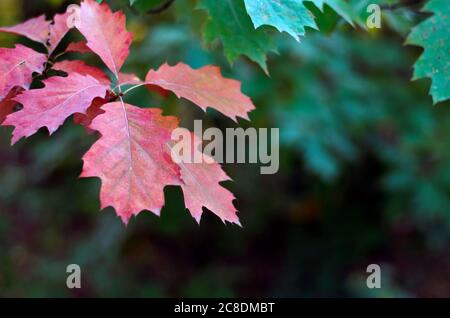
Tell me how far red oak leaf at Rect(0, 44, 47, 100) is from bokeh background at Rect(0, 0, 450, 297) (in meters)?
1.23

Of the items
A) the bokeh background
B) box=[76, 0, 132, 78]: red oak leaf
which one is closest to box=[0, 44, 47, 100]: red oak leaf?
box=[76, 0, 132, 78]: red oak leaf

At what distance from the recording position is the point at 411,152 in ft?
11.0

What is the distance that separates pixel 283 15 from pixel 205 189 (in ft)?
1.32

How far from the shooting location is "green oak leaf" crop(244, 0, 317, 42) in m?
1.14

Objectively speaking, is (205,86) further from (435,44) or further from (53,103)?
(435,44)

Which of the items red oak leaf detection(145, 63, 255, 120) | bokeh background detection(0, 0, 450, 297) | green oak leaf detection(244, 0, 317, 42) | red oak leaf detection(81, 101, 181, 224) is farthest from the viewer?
bokeh background detection(0, 0, 450, 297)

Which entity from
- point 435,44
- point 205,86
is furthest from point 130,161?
point 435,44

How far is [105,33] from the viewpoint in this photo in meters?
1.25

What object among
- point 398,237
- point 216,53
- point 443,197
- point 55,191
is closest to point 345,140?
point 443,197

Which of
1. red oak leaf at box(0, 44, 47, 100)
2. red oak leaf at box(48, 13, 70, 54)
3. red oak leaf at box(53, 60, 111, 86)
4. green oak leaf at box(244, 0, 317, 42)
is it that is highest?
red oak leaf at box(48, 13, 70, 54)

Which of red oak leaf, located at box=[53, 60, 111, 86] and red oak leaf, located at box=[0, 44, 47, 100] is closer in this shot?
red oak leaf, located at box=[0, 44, 47, 100]

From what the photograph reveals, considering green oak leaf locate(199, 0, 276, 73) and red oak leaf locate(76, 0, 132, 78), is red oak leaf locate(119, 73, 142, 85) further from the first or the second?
green oak leaf locate(199, 0, 276, 73)

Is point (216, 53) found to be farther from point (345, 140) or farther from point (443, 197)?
point (443, 197)

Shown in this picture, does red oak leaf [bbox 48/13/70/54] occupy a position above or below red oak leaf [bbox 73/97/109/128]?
above
